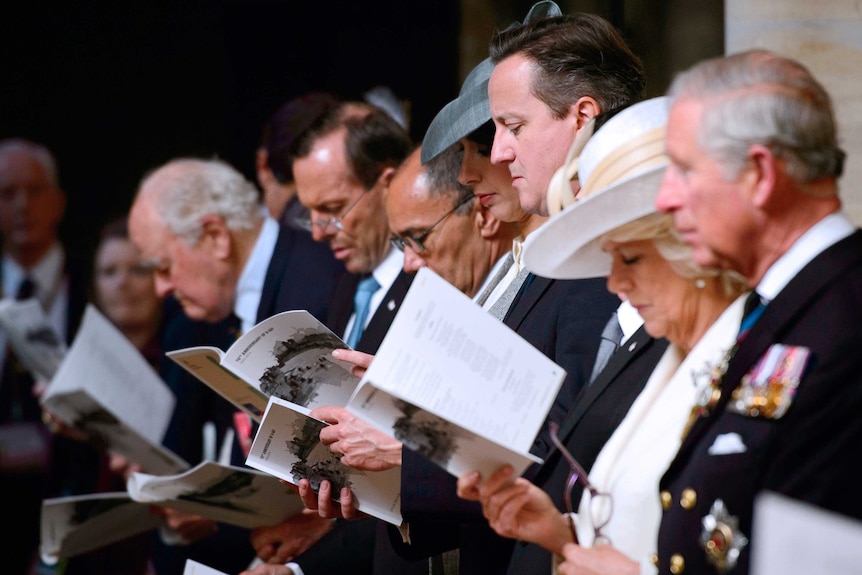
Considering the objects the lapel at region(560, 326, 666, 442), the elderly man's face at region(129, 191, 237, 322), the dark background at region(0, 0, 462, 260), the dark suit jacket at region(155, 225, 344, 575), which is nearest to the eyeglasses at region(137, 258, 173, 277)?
the elderly man's face at region(129, 191, 237, 322)

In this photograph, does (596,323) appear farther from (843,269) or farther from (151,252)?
(151,252)

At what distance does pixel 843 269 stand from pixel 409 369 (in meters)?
0.63

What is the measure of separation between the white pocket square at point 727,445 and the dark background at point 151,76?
4514mm

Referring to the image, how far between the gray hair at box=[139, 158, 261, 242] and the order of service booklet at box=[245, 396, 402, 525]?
234 centimetres

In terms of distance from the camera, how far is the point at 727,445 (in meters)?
1.80

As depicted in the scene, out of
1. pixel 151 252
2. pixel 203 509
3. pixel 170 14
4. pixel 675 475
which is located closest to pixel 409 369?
pixel 675 475

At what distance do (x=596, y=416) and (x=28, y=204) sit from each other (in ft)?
17.4

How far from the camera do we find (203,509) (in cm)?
372

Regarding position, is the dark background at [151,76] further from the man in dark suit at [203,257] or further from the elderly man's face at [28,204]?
the man in dark suit at [203,257]

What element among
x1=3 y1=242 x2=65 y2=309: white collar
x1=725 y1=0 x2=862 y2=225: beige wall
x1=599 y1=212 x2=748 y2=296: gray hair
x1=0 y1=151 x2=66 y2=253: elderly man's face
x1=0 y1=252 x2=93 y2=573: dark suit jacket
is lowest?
x1=0 y1=252 x2=93 y2=573: dark suit jacket

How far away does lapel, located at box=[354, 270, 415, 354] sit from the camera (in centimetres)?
362

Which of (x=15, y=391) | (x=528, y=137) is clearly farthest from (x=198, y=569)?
(x=15, y=391)

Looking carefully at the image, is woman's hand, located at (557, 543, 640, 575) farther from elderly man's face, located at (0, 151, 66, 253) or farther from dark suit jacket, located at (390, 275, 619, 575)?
elderly man's face, located at (0, 151, 66, 253)

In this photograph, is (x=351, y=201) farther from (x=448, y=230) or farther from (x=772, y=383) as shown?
(x=772, y=383)
